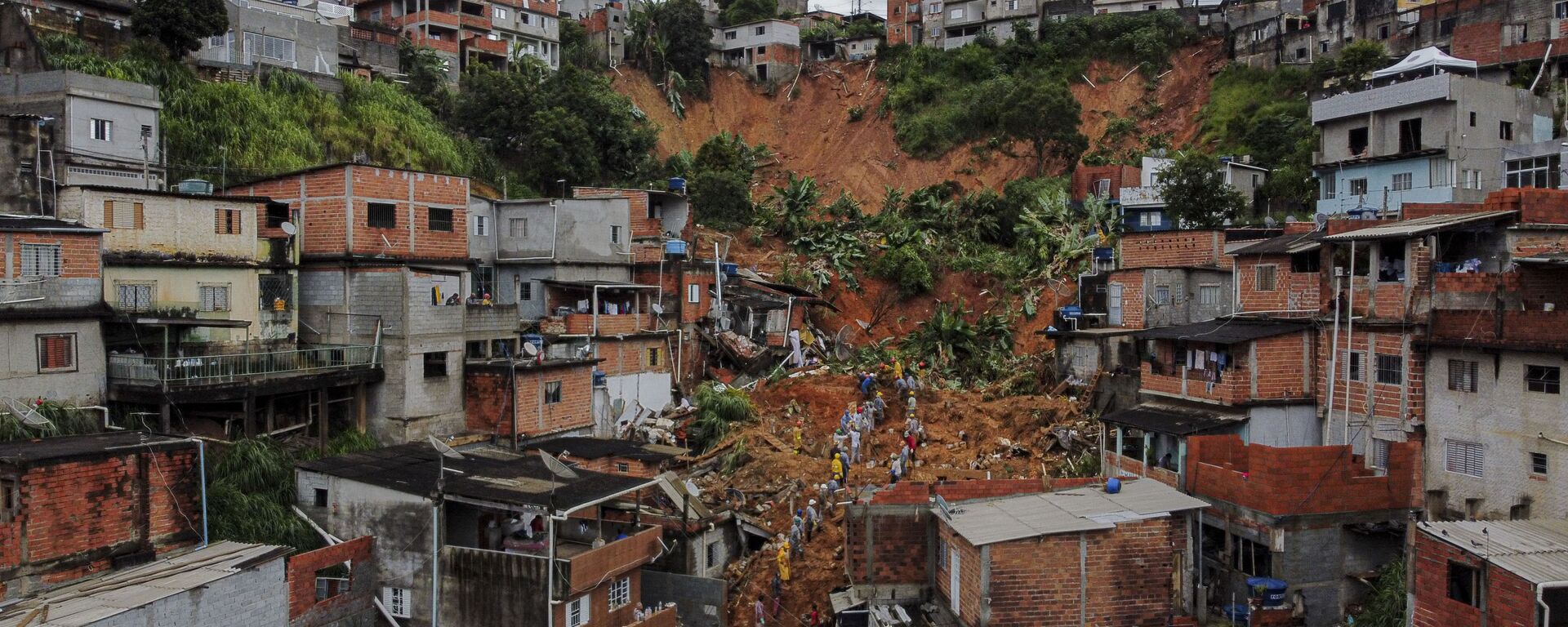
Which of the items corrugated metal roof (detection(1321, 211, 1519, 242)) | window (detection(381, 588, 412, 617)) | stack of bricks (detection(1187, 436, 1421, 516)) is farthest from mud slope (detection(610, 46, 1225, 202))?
window (detection(381, 588, 412, 617))

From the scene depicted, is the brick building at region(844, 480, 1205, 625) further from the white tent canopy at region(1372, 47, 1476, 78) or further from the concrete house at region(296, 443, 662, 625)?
the white tent canopy at region(1372, 47, 1476, 78)

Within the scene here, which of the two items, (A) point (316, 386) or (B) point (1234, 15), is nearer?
(A) point (316, 386)

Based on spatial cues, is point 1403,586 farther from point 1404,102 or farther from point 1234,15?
point 1234,15

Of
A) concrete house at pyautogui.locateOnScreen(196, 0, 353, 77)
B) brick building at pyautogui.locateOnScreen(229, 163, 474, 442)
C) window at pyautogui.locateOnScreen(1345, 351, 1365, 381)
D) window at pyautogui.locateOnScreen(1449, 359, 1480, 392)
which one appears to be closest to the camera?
window at pyautogui.locateOnScreen(1449, 359, 1480, 392)

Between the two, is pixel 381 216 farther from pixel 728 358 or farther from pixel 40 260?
pixel 728 358

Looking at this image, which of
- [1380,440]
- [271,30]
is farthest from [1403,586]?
[271,30]

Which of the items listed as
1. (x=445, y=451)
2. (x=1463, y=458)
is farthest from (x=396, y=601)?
(x=1463, y=458)

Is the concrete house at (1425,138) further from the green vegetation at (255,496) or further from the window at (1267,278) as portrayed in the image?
the green vegetation at (255,496)
